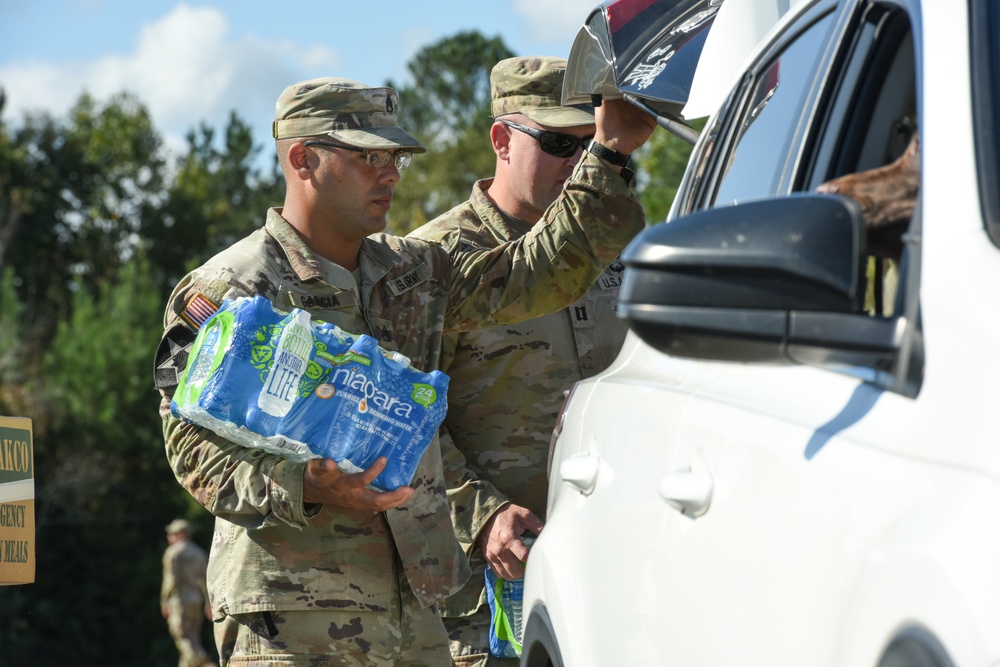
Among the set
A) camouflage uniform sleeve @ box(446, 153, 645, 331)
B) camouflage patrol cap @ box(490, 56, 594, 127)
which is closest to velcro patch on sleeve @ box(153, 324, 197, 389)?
camouflage uniform sleeve @ box(446, 153, 645, 331)

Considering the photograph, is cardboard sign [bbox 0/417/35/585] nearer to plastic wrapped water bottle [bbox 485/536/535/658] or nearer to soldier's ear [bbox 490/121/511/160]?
plastic wrapped water bottle [bbox 485/536/535/658]

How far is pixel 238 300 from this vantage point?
11.3 ft

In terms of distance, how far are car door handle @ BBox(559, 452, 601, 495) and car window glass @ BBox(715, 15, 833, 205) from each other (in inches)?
20.0

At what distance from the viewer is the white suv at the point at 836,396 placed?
138 cm

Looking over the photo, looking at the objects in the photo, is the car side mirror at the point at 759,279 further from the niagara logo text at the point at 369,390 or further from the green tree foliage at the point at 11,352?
the green tree foliage at the point at 11,352

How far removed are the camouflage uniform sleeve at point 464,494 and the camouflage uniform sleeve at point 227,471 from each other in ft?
3.19

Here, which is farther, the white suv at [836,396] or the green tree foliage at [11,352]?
the green tree foliage at [11,352]

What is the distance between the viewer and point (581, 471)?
8.61 feet

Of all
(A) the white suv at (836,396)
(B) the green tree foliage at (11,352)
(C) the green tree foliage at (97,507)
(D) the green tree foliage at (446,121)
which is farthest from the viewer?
(D) the green tree foliage at (446,121)

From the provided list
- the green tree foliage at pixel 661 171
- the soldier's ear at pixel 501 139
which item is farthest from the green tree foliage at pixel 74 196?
the soldier's ear at pixel 501 139

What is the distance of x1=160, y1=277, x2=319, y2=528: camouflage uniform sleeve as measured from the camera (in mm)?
3492

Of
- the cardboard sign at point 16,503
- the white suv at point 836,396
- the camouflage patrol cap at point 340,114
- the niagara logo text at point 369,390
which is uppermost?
the camouflage patrol cap at point 340,114

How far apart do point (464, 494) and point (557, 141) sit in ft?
4.21

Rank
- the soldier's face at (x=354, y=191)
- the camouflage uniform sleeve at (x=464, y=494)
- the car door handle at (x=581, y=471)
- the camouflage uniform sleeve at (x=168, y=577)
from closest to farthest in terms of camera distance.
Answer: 1. the car door handle at (x=581, y=471)
2. the soldier's face at (x=354, y=191)
3. the camouflage uniform sleeve at (x=464, y=494)
4. the camouflage uniform sleeve at (x=168, y=577)
